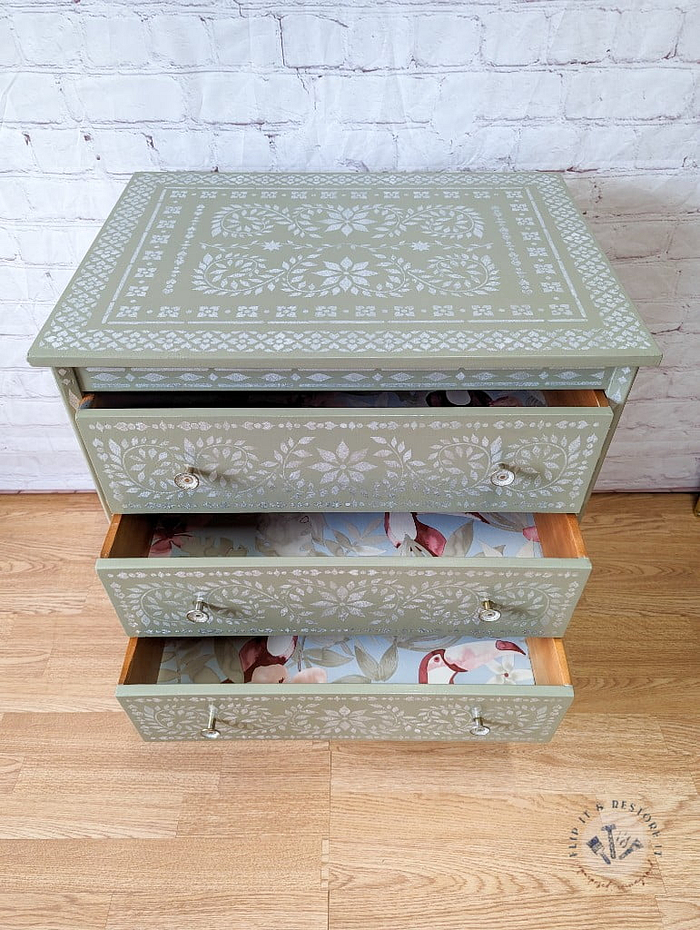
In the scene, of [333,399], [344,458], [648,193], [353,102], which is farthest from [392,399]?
[648,193]

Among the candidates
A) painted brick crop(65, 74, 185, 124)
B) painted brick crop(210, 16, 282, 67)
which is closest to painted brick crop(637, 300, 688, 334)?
painted brick crop(210, 16, 282, 67)

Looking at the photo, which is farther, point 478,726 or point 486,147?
point 486,147

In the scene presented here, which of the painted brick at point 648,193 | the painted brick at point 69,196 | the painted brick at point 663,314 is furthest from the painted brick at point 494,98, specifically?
the painted brick at point 69,196

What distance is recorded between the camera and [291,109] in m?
1.09

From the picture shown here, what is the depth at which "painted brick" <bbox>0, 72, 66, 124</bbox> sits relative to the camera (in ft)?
3.48

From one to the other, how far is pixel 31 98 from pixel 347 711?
1007 mm

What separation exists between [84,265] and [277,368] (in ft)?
1.06

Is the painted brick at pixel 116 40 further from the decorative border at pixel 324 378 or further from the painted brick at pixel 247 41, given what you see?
the decorative border at pixel 324 378

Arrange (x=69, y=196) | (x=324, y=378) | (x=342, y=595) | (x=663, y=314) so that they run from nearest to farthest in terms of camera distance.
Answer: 1. (x=324, y=378)
2. (x=342, y=595)
3. (x=69, y=196)
4. (x=663, y=314)

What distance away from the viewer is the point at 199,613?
0.98 m

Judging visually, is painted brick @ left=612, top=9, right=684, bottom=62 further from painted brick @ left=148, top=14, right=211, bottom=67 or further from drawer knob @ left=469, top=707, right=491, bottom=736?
drawer knob @ left=469, top=707, right=491, bottom=736

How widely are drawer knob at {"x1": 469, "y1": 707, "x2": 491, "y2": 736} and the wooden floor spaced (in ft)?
0.50

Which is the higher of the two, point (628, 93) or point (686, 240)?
point (628, 93)

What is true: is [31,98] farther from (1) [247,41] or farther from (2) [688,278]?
(2) [688,278]
